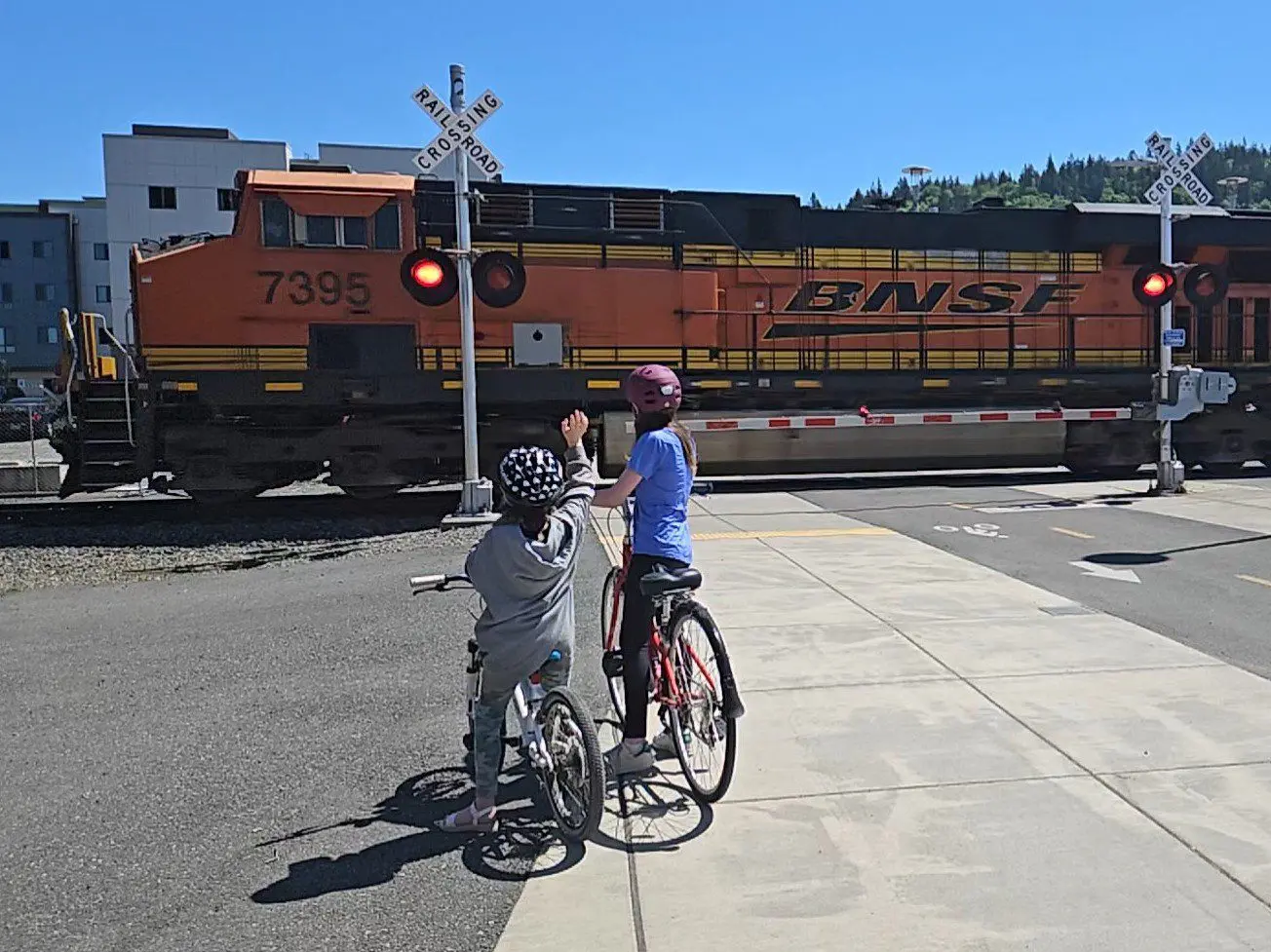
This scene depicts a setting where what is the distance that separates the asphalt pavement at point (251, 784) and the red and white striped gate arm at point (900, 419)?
23.1 feet

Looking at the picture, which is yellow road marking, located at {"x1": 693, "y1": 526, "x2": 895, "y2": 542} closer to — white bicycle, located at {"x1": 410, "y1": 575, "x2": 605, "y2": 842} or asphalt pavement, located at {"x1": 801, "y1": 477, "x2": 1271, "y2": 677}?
asphalt pavement, located at {"x1": 801, "y1": 477, "x2": 1271, "y2": 677}

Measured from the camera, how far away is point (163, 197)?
5062cm

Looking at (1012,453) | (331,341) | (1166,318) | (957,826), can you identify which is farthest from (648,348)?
(957,826)

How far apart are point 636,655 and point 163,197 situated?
54.3 m

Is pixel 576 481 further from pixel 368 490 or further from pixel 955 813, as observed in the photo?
pixel 368 490

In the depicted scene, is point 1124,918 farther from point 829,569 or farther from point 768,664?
point 829,569

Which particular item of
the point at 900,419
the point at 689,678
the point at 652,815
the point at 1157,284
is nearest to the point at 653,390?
the point at 689,678

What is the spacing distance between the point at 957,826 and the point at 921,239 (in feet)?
41.1

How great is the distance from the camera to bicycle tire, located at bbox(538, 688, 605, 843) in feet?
11.1

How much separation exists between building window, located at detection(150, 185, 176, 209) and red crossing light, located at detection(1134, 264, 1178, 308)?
4948cm

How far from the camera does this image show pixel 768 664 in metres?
5.66

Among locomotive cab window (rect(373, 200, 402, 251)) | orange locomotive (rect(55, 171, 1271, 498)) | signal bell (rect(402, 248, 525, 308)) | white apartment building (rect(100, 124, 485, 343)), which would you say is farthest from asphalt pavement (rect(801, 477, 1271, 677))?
white apartment building (rect(100, 124, 485, 343))

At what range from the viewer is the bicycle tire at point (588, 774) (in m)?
3.38

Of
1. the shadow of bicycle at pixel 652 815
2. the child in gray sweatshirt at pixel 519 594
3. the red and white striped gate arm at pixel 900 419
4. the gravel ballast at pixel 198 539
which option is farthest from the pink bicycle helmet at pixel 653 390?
the red and white striped gate arm at pixel 900 419
